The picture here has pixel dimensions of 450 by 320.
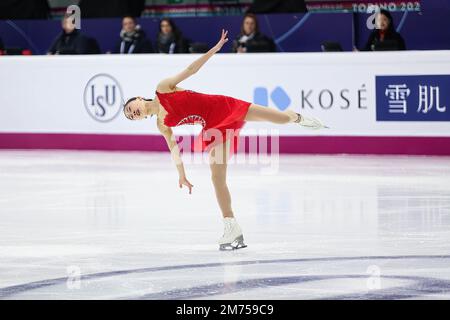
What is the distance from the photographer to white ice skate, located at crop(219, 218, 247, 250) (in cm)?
700

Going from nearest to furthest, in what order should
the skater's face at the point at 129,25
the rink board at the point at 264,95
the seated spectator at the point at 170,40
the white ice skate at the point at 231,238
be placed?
the white ice skate at the point at 231,238
the rink board at the point at 264,95
the seated spectator at the point at 170,40
the skater's face at the point at 129,25

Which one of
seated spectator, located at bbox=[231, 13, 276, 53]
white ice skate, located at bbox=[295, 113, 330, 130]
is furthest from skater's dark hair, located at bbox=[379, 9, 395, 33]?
white ice skate, located at bbox=[295, 113, 330, 130]

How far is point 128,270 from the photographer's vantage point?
6312 mm

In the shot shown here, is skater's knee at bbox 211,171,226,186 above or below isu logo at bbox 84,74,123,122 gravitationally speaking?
below

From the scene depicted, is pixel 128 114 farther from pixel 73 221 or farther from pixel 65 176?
pixel 65 176

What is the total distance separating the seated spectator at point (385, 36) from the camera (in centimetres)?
1299

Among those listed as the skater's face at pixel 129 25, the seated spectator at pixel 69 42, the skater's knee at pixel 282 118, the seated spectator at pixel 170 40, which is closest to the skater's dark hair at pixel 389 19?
the seated spectator at pixel 170 40

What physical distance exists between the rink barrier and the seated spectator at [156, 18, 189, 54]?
116cm

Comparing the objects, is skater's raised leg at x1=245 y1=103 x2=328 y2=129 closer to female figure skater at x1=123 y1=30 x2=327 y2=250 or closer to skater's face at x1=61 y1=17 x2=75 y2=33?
female figure skater at x1=123 y1=30 x2=327 y2=250

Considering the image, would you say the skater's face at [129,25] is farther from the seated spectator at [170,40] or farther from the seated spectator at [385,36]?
the seated spectator at [385,36]

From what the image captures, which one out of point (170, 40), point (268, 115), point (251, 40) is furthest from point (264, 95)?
point (268, 115)

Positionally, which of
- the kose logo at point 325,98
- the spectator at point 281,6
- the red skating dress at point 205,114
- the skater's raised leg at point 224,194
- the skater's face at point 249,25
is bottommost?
the skater's raised leg at point 224,194

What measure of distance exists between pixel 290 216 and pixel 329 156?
4791 millimetres
